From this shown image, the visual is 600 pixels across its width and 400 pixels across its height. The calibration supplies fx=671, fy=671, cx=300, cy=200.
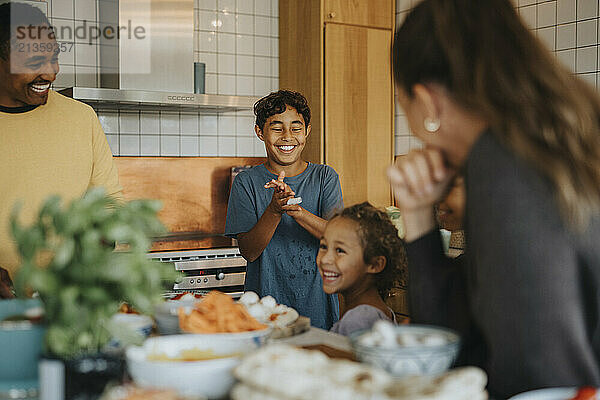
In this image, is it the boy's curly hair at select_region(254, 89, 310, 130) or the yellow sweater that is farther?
the boy's curly hair at select_region(254, 89, 310, 130)

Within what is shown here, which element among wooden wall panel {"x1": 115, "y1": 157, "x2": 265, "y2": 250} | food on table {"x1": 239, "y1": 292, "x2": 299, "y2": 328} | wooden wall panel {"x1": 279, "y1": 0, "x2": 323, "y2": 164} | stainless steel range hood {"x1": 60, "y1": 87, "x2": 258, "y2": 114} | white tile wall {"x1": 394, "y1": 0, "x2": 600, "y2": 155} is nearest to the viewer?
food on table {"x1": 239, "y1": 292, "x2": 299, "y2": 328}

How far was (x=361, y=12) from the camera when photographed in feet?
13.8

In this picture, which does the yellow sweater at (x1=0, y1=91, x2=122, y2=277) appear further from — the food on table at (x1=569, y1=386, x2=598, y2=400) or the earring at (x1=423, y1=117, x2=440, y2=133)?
the food on table at (x1=569, y1=386, x2=598, y2=400)

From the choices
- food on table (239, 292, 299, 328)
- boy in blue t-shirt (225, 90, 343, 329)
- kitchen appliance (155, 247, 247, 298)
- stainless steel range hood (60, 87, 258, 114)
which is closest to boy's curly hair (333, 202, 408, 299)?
boy in blue t-shirt (225, 90, 343, 329)

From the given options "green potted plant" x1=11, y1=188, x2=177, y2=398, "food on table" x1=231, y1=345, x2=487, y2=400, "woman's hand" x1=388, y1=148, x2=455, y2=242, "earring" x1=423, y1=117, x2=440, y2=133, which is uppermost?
"earring" x1=423, y1=117, x2=440, y2=133

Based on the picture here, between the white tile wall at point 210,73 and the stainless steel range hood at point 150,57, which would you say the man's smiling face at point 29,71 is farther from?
the white tile wall at point 210,73

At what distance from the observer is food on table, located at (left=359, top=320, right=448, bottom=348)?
3.34 feet

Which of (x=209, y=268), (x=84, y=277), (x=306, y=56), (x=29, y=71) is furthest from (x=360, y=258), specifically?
(x=306, y=56)

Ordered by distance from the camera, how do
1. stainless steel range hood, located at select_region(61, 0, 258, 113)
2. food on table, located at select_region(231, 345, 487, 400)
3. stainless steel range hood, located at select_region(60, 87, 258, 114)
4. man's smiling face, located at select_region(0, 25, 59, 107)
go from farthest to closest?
stainless steel range hood, located at select_region(61, 0, 258, 113)
stainless steel range hood, located at select_region(60, 87, 258, 114)
man's smiling face, located at select_region(0, 25, 59, 107)
food on table, located at select_region(231, 345, 487, 400)

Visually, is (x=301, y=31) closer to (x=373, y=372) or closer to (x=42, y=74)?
(x=42, y=74)

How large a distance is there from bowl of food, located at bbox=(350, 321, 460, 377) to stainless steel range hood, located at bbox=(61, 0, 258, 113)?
2.80 meters

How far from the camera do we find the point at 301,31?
4.23 metres

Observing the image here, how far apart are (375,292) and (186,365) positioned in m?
1.07

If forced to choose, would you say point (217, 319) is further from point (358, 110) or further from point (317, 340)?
point (358, 110)
